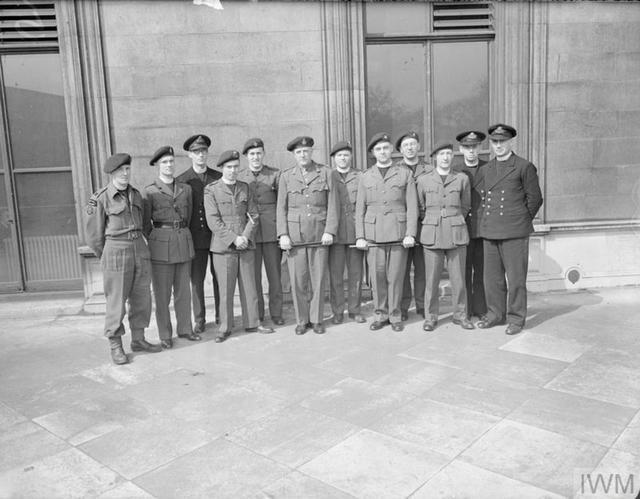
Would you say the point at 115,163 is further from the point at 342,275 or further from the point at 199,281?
the point at 342,275

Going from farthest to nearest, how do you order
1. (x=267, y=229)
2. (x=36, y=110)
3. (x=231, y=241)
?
(x=36, y=110) → (x=267, y=229) → (x=231, y=241)

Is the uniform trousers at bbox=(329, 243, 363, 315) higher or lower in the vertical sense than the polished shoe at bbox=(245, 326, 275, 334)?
higher

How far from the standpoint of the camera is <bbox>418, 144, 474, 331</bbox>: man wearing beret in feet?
19.8

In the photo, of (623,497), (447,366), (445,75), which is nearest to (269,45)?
(445,75)

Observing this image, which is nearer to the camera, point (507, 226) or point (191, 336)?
point (507, 226)

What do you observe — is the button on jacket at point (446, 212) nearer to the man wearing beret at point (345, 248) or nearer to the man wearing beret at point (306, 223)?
the man wearing beret at point (345, 248)

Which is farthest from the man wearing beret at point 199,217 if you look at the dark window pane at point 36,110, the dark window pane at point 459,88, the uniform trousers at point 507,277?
the dark window pane at point 459,88

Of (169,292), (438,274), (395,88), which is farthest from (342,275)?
(395,88)

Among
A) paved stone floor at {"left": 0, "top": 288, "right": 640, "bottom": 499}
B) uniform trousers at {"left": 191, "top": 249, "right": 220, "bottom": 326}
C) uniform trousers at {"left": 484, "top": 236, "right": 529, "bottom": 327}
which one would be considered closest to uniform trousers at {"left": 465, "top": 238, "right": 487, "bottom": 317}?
uniform trousers at {"left": 484, "top": 236, "right": 529, "bottom": 327}

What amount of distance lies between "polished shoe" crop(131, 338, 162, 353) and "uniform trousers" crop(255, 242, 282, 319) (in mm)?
1219

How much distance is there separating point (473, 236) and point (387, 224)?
0.96m

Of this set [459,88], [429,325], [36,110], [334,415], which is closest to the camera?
[334,415]

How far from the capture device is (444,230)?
604 cm

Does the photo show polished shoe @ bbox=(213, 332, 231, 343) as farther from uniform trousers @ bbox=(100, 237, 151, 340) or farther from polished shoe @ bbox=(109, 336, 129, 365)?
polished shoe @ bbox=(109, 336, 129, 365)
